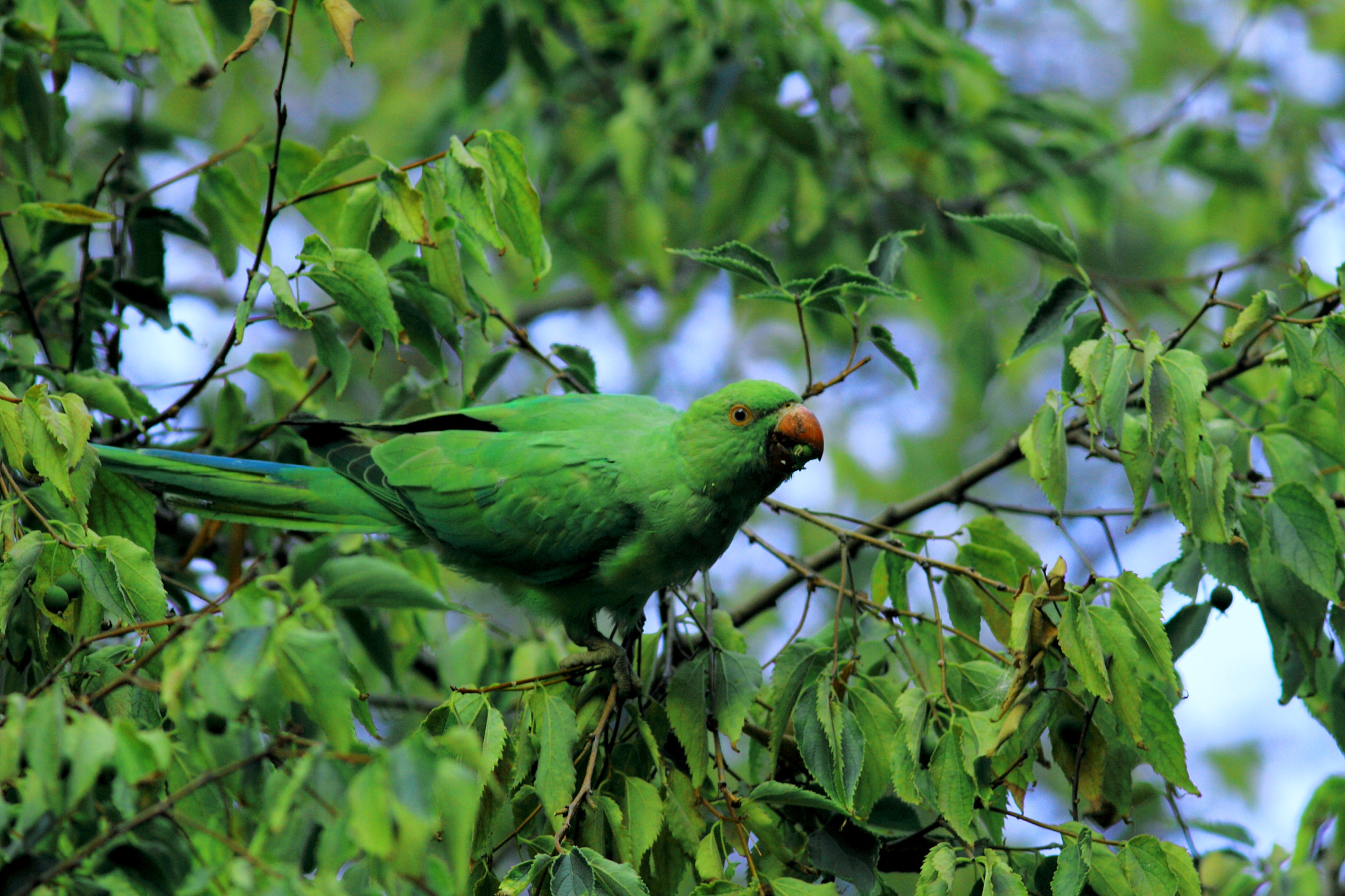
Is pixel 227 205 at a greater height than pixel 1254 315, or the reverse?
pixel 227 205

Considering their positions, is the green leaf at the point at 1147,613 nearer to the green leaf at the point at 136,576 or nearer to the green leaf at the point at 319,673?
the green leaf at the point at 319,673

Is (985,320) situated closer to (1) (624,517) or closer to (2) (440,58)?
(1) (624,517)

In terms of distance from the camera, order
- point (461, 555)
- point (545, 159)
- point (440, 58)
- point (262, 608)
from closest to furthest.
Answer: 1. point (262, 608)
2. point (461, 555)
3. point (545, 159)
4. point (440, 58)

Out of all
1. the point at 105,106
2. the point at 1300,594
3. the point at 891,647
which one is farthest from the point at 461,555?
the point at 105,106

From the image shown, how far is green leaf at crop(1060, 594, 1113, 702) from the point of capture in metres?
2.23

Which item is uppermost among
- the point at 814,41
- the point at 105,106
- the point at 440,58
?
the point at 440,58

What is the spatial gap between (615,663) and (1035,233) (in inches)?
66.5

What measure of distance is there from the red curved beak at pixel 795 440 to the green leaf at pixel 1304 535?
127cm

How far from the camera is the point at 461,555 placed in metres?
3.81

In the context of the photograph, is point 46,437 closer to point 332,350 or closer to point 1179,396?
point 332,350

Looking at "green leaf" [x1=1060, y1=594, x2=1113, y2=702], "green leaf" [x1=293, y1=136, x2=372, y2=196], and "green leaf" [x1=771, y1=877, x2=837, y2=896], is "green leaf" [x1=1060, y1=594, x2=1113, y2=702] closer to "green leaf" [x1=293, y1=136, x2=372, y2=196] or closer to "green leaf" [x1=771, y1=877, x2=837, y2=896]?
"green leaf" [x1=771, y1=877, x2=837, y2=896]

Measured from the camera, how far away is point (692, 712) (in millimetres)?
2744

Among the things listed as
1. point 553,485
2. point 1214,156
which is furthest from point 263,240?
point 1214,156

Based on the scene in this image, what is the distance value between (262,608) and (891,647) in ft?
6.16
